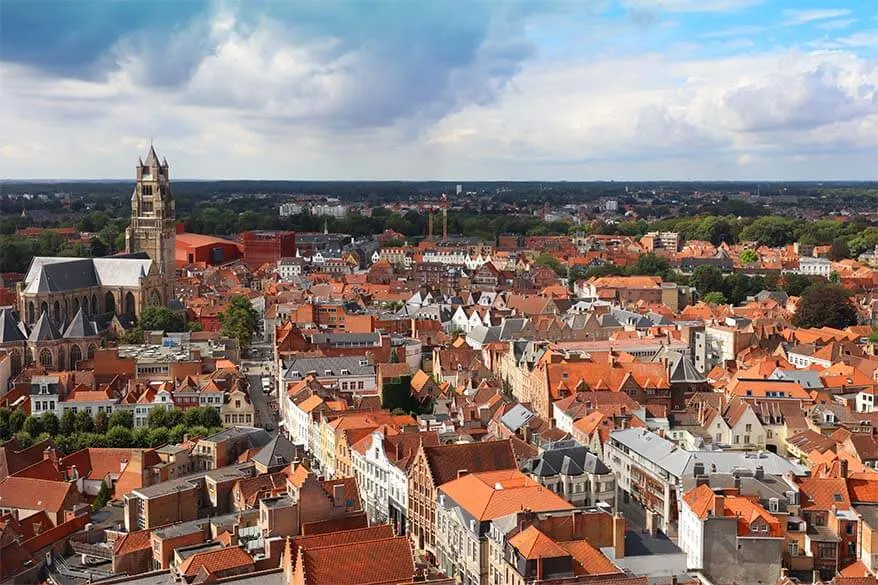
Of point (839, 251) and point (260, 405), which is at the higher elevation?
point (839, 251)

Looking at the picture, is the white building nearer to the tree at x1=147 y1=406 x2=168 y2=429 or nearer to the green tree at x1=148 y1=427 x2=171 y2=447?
the tree at x1=147 y1=406 x2=168 y2=429

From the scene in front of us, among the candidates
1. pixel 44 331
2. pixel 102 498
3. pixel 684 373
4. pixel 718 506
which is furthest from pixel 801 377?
pixel 44 331

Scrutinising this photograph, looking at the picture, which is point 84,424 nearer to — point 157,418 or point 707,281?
point 157,418

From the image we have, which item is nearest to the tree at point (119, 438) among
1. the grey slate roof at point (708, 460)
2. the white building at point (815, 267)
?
the grey slate roof at point (708, 460)

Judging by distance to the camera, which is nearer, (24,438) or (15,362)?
(24,438)

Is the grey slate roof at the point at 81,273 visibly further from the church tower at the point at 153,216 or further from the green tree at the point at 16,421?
the green tree at the point at 16,421

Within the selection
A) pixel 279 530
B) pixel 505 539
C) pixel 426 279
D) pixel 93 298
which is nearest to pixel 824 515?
pixel 505 539
